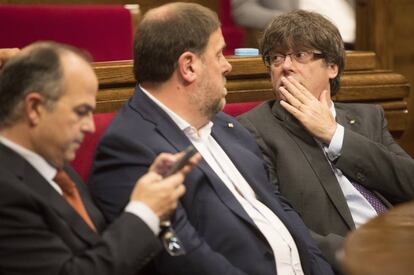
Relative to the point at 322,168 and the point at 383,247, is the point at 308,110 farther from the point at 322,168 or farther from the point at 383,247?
the point at 383,247

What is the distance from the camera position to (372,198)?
6.30ft

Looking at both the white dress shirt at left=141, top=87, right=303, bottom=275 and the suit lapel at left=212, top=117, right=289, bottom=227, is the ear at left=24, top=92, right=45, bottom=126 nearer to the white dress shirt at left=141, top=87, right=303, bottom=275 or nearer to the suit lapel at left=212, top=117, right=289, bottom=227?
the white dress shirt at left=141, top=87, right=303, bottom=275

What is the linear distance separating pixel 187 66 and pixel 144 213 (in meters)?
0.40

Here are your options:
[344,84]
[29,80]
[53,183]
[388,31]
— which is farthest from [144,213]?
[388,31]

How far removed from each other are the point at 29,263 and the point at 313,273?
0.67 meters

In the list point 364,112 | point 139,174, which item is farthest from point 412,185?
point 139,174

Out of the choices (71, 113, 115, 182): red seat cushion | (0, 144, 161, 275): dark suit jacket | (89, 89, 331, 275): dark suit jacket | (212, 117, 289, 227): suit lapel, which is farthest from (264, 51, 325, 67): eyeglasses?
(0, 144, 161, 275): dark suit jacket

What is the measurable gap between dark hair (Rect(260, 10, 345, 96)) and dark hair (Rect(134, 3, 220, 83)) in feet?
1.07

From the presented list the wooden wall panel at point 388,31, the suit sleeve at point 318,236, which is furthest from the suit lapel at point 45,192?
the wooden wall panel at point 388,31

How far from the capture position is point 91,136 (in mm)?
1633

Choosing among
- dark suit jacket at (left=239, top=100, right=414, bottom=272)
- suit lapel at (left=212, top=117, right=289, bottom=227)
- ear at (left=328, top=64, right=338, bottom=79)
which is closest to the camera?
suit lapel at (left=212, top=117, right=289, bottom=227)

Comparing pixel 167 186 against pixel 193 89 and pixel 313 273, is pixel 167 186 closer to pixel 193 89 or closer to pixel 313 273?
pixel 193 89

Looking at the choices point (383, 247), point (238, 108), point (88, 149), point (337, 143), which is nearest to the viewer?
point (383, 247)

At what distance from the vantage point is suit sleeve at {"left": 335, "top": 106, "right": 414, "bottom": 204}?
6.19ft
